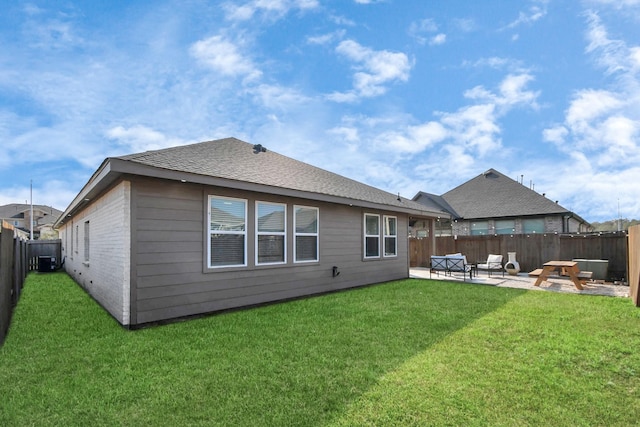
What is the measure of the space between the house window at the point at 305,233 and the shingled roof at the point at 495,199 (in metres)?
15.0

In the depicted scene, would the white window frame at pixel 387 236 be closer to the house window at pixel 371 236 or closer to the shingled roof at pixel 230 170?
the house window at pixel 371 236

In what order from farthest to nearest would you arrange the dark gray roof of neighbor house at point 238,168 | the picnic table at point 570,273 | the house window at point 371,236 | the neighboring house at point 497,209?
1. the neighboring house at point 497,209
2. the house window at point 371,236
3. the picnic table at point 570,273
4. the dark gray roof of neighbor house at point 238,168

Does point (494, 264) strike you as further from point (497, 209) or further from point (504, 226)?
point (497, 209)

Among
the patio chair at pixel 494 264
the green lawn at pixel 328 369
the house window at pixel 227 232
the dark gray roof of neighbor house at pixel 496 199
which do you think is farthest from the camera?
the dark gray roof of neighbor house at pixel 496 199

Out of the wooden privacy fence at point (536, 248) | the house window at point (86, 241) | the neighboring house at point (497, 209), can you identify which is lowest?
the wooden privacy fence at point (536, 248)

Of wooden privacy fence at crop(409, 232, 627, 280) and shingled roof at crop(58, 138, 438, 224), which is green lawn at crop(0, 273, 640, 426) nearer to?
shingled roof at crop(58, 138, 438, 224)

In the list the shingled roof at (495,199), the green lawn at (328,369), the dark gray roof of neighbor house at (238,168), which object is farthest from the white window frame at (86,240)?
the shingled roof at (495,199)

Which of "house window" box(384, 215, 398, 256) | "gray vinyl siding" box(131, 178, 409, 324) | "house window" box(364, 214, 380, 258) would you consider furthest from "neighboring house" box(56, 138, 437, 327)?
"house window" box(384, 215, 398, 256)

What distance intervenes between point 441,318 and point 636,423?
10.2ft

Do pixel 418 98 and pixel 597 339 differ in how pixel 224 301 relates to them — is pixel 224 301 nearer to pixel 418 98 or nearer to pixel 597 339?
pixel 597 339

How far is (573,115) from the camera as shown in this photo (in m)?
13.9

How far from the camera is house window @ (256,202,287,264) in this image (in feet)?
22.5

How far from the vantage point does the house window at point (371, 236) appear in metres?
9.96

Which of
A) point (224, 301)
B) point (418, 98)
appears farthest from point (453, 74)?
point (224, 301)
